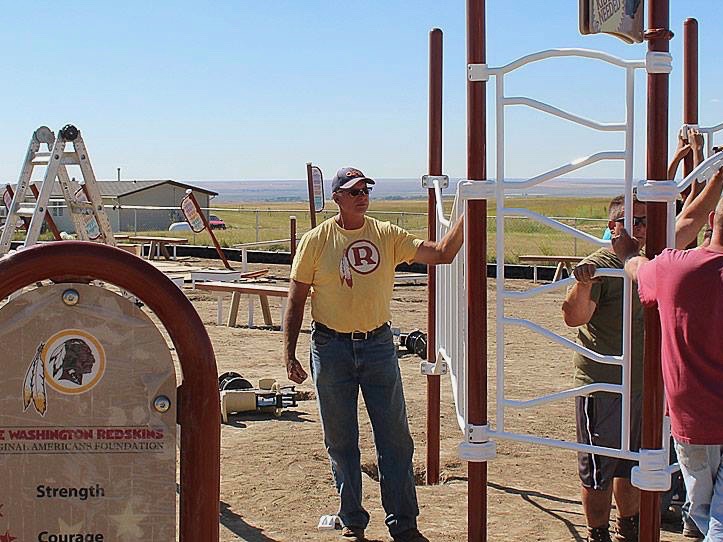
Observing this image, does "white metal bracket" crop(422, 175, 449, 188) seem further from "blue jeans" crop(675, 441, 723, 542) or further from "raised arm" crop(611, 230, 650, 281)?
"blue jeans" crop(675, 441, 723, 542)

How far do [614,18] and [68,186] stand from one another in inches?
202

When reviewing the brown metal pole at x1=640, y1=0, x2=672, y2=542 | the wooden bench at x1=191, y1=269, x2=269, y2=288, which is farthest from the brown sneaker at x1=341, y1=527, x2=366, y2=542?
the wooden bench at x1=191, y1=269, x2=269, y2=288

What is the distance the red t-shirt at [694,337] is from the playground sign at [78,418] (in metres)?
1.59

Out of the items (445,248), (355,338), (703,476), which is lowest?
(703,476)

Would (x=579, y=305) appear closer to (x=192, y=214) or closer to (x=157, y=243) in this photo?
(x=192, y=214)

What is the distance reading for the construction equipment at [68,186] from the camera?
734cm

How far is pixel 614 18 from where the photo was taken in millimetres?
3678

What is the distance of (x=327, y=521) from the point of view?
539 cm

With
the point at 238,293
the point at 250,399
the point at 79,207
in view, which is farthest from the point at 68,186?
the point at 238,293

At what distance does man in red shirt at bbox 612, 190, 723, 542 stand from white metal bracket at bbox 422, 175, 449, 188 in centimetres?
259

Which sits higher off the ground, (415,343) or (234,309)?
(234,309)

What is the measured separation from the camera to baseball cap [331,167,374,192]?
505 cm

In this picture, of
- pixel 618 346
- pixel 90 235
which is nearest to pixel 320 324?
pixel 618 346

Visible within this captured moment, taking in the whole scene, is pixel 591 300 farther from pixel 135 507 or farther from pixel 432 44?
pixel 135 507
